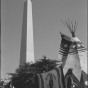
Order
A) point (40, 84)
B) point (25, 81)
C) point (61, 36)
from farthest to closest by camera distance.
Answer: point (61, 36), point (25, 81), point (40, 84)

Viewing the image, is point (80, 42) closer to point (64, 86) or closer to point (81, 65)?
point (81, 65)

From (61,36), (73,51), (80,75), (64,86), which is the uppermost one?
(61,36)

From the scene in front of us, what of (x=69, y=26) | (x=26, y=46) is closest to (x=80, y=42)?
(x=69, y=26)

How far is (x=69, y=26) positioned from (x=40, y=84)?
2815 cm

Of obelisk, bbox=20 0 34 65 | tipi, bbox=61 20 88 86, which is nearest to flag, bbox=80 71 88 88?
tipi, bbox=61 20 88 86

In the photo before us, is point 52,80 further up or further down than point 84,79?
further up

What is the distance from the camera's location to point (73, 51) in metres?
32.7

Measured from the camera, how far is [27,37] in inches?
1102

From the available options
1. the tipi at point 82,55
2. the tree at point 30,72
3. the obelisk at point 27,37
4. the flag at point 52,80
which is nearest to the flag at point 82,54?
the tipi at point 82,55

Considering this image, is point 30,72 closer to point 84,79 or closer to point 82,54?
point 84,79

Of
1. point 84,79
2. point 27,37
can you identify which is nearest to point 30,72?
point 27,37

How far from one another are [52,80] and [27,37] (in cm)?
1973

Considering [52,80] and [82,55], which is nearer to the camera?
[52,80]

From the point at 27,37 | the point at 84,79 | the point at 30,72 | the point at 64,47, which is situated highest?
the point at 27,37
